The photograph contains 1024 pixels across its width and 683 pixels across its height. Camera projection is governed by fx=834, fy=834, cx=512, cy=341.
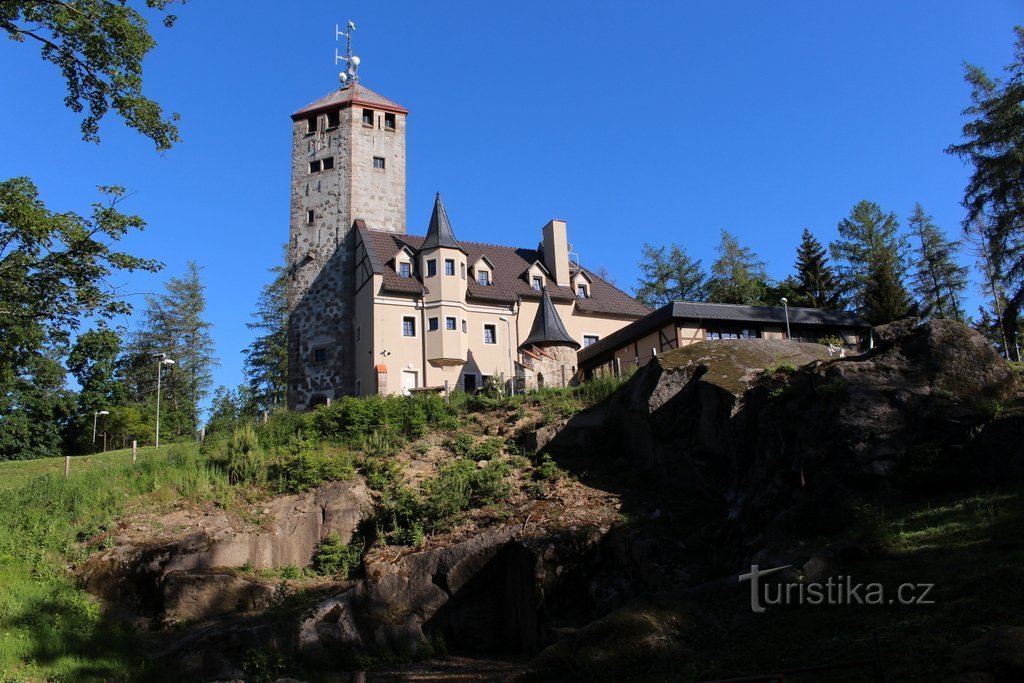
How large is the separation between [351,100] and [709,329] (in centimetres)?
2291

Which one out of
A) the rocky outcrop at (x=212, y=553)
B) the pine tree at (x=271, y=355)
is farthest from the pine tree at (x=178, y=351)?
the rocky outcrop at (x=212, y=553)

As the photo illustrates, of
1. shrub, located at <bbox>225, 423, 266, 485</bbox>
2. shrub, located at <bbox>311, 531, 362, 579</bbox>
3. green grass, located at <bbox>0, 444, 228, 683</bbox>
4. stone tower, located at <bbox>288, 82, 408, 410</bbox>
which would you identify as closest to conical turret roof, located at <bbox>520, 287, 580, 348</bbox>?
stone tower, located at <bbox>288, 82, 408, 410</bbox>

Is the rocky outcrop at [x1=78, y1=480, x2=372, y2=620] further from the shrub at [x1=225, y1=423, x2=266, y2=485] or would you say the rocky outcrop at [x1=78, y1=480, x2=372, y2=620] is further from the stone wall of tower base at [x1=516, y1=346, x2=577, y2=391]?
the stone wall of tower base at [x1=516, y1=346, x2=577, y2=391]

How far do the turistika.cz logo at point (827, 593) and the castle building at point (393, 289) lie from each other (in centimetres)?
2179

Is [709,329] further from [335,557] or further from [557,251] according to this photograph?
[335,557]

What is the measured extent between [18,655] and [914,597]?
1766cm

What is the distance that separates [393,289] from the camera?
39.5 m

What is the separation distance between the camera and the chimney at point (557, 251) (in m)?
45.0

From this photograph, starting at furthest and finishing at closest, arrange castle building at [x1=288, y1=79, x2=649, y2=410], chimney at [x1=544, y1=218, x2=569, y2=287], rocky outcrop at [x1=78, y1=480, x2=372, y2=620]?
1. chimney at [x1=544, y1=218, x2=569, y2=287]
2. castle building at [x1=288, y1=79, x2=649, y2=410]
3. rocky outcrop at [x1=78, y1=480, x2=372, y2=620]

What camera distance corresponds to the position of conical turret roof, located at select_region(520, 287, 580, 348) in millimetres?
38281

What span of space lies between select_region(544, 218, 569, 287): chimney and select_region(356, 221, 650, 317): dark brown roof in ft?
3.32

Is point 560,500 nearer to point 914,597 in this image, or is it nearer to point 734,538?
point 734,538

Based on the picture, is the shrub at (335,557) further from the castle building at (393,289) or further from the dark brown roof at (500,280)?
the dark brown roof at (500,280)

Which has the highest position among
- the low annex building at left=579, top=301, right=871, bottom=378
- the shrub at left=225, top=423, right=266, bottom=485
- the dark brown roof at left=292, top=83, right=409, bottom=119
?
the dark brown roof at left=292, top=83, right=409, bottom=119
